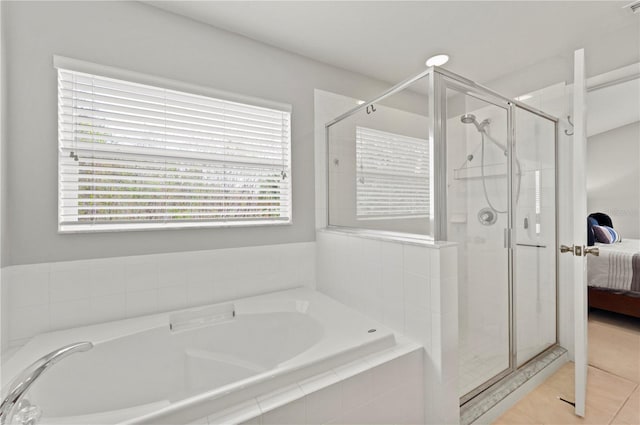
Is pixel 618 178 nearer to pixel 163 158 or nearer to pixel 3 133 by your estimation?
pixel 163 158

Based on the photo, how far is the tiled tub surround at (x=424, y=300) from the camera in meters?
1.26

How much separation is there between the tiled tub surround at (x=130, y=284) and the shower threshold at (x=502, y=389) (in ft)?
4.32

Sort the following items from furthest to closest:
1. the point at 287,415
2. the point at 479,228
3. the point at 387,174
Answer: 1. the point at 387,174
2. the point at 479,228
3. the point at 287,415

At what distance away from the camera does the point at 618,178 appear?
92.5 inches

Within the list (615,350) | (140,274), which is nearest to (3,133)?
(140,274)

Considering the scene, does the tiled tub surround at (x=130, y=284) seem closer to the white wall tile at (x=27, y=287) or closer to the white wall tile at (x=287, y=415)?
the white wall tile at (x=27, y=287)

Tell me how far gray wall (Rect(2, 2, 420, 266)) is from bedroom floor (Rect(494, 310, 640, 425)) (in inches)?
71.2

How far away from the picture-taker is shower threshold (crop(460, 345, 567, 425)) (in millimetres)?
1431

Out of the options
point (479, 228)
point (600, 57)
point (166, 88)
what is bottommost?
point (479, 228)

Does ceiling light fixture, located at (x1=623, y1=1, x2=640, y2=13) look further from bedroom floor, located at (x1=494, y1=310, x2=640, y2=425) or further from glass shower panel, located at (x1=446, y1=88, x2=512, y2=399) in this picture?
bedroom floor, located at (x1=494, y1=310, x2=640, y2=425)

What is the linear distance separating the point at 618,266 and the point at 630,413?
1484mm

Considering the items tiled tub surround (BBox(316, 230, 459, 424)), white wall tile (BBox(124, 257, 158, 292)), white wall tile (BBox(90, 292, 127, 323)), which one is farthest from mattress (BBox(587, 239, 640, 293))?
white wall tile (BBox(90, 292, 127, 323))

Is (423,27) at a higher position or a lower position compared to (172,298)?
higher

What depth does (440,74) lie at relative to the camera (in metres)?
1.35
